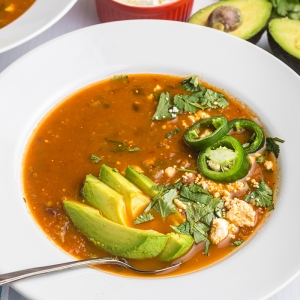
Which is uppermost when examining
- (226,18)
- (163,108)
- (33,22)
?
(226,18)

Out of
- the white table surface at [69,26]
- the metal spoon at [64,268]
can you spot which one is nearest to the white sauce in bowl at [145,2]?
the white table surface at [69,26]

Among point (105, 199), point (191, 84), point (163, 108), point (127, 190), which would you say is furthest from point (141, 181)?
point (191, 84)

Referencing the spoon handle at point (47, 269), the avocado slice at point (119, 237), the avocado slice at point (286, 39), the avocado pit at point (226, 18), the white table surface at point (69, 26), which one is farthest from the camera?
the white table surface at point (69, 26)

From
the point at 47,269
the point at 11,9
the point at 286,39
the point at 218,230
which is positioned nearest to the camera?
the point at 47,269

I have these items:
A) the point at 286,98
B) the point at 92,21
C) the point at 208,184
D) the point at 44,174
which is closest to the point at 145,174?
the point at 208,184

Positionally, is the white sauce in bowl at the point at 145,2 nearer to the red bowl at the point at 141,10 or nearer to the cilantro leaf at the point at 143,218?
the red bowl at the point at 141,10

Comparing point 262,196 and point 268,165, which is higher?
point 268,165

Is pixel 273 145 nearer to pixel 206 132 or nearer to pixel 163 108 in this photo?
pixel 206 132

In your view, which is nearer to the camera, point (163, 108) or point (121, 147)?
point (121, 147)
